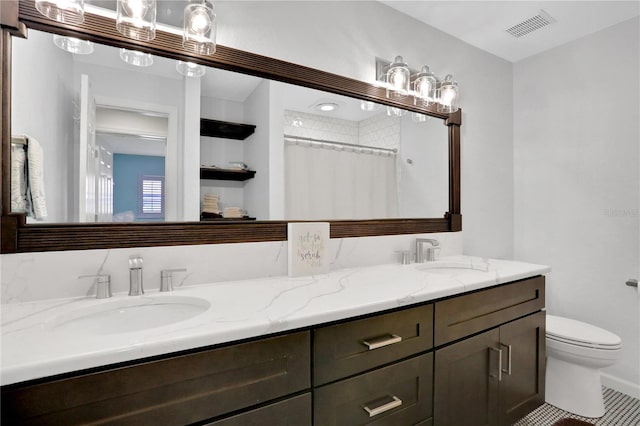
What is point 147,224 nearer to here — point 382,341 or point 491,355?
point 382,341

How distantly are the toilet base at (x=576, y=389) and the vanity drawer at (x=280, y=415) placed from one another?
1.86 metres

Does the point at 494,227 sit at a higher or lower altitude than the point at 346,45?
lower

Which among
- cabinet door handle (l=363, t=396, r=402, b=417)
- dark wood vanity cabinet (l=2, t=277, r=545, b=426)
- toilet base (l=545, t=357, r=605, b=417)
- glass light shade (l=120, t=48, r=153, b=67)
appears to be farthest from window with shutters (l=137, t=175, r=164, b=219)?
toilet base (l=545, t=357, r=605, b=417)

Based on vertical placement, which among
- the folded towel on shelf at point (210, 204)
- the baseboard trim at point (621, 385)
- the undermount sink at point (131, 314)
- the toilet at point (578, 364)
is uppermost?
the folded towel on shelf at point (210, 204)

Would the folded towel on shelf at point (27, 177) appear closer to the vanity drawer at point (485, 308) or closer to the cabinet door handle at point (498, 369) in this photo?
the vanity drawer at point (485, 308)

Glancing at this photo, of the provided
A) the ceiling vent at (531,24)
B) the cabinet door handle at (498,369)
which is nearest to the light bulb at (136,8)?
the cabinet door handle at (498,369)

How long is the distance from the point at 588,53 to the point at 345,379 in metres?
2.75

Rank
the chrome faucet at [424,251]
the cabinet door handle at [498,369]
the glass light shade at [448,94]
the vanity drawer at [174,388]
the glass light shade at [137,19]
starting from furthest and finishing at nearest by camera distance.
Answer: the glass light shade at [448,94] → the chrome faucet at [424,251] → the cabinet door handle at [498,369] → the glass light shade at [137,19] → the vanity drawer at [174,388]

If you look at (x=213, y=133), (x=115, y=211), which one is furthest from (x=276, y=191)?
(x=115, y=211)

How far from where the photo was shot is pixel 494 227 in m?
2.52

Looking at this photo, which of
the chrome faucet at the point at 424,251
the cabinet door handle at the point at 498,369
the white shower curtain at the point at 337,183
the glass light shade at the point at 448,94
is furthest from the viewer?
the glass light shade at the point at 448,94

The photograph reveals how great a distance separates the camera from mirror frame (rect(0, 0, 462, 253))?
1022 mm

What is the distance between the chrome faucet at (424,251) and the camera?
1.91 m

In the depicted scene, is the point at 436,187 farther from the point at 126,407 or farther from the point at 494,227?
the point at 126,407
